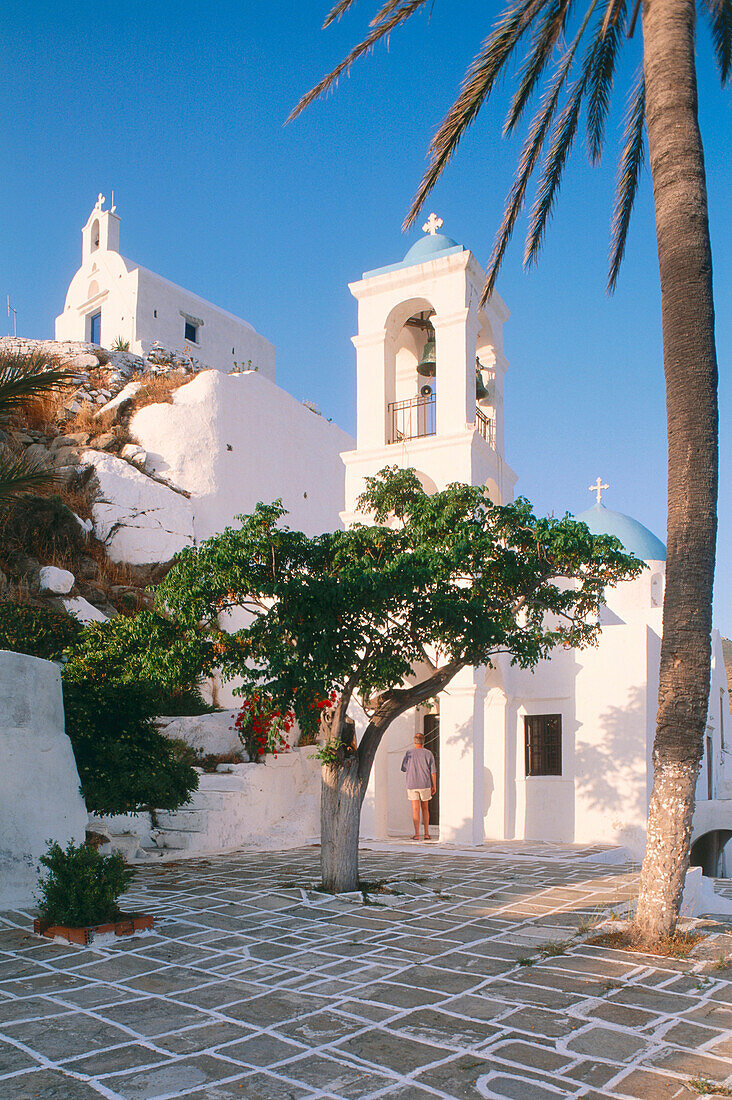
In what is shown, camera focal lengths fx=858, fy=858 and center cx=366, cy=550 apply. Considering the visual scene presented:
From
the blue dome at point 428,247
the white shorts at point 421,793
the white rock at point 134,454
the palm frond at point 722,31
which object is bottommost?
the white shorts at point 421,793

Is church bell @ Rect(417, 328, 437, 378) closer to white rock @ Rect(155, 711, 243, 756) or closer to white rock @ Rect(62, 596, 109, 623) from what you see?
white rock @ Rect(155, 711, 243, 756)

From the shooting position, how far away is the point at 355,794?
26.4ft

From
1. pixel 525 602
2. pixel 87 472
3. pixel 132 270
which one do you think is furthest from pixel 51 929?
pixel 132 270

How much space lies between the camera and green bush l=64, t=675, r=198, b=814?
8508 mm

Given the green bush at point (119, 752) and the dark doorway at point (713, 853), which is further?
the dark doorway at point (713, 853)

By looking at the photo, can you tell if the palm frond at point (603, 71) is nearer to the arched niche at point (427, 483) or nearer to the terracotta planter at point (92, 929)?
the arched niche at point (427, 483)

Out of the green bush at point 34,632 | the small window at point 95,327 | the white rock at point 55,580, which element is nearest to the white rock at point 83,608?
the white rock at point 55,580

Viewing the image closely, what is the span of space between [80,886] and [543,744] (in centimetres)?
863

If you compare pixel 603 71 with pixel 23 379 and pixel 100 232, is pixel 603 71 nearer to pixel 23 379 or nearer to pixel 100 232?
pixel 23 379

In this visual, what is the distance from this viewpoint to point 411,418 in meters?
14.2

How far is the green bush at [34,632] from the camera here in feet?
33.3

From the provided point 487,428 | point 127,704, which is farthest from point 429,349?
point 127,704

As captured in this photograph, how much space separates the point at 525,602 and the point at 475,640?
3.10 ft

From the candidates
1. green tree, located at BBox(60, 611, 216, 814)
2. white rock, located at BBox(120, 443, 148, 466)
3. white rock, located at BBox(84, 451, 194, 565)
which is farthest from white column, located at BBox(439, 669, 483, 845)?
white rock, located at BBox(120, 443, 148, 466)
